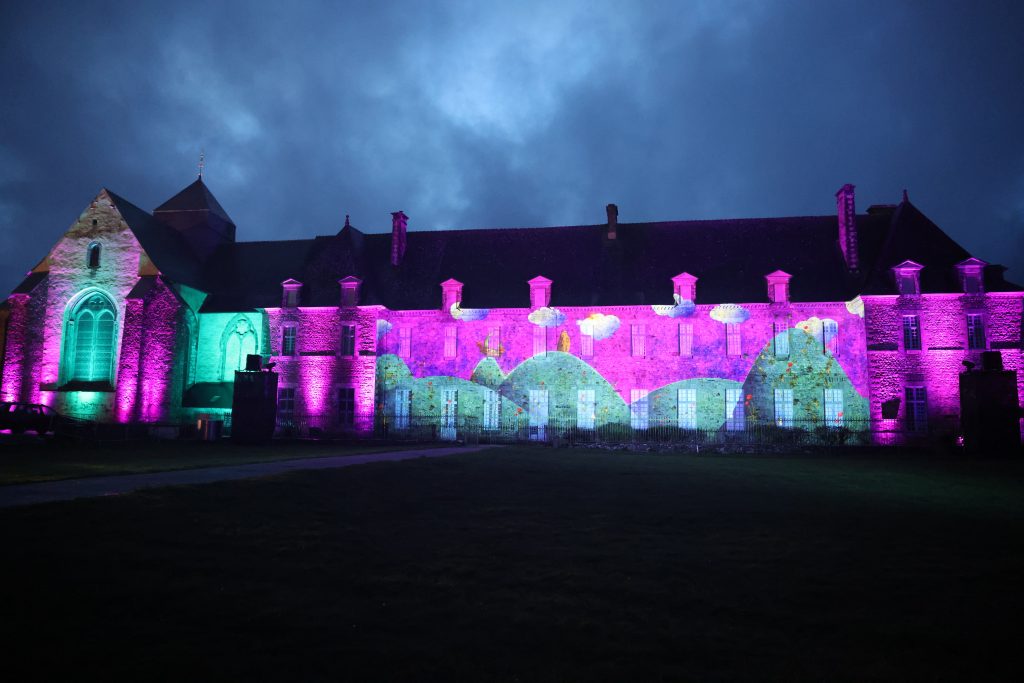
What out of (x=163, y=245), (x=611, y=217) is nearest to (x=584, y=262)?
(x=611, y=217)

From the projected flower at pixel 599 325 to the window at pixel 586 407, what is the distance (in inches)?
120

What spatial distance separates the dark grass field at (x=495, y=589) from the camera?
4.67 m

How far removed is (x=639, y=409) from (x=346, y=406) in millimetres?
16245

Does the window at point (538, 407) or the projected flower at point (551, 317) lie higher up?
the projected flower at point (551, 317)

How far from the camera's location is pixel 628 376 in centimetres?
3462

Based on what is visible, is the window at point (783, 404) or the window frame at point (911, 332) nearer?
the window frame at point (911, 332)

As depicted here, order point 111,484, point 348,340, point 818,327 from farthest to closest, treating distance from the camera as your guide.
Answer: point 348,340 → point 818,327 → point 111,484

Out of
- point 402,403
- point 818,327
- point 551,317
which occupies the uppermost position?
point 551,317

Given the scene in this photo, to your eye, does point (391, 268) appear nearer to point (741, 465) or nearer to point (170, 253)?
point (170, 253)

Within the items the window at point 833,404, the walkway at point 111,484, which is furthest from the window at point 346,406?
the window at point 833,404

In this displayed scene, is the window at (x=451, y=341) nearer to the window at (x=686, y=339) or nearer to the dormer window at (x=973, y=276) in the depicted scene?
the window at (x=686, y=339)

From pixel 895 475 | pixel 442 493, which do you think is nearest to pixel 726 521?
pixel 442 493

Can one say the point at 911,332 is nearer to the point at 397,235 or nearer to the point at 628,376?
the point at 628,376

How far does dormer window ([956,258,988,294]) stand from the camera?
1247 inches
